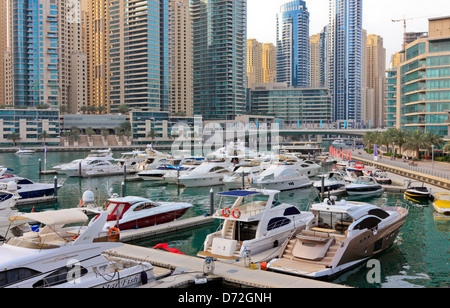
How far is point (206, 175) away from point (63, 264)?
3828 centimetres

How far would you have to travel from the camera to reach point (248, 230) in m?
23.2

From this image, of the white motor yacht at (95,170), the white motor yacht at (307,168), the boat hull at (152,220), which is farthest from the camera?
the white motor yacht at (95,170)

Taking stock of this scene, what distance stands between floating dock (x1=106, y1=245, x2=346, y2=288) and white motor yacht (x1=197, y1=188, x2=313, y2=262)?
148cm

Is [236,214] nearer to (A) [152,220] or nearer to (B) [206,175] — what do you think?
(A) [152,220]

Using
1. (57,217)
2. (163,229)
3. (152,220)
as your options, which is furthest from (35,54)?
(57,217)

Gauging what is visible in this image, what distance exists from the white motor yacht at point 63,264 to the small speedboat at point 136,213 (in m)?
9.88

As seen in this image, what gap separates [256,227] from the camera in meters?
23.1

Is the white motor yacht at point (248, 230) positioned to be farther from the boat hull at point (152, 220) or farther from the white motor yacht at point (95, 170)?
the white motor yacht at point (95, 170)

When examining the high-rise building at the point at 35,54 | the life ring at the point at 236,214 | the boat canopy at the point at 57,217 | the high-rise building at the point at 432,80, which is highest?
the high-rise building at the point at 35,54

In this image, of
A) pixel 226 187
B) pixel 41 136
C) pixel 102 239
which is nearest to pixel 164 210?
pixel 102 239

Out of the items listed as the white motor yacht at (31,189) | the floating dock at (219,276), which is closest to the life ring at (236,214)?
the floating dock at (219,276)

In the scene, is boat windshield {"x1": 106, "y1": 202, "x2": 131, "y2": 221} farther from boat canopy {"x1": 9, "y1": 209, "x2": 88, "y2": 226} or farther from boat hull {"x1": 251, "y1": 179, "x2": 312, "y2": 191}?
boat hull {"x1": 251, "y1": 179, "x2": 312, "y2": 191}

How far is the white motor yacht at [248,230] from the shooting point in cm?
2208
